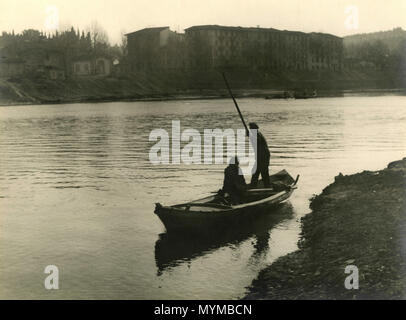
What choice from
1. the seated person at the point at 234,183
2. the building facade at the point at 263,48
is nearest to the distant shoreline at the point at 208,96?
the building facade at the point at 263,48

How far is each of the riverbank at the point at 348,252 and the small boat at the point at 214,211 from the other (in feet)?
5.47

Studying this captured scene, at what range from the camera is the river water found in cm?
1239

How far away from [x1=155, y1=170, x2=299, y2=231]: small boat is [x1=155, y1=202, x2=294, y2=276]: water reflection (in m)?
0.28

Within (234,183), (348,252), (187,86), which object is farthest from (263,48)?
(348,252)

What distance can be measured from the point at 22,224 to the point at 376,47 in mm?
93370

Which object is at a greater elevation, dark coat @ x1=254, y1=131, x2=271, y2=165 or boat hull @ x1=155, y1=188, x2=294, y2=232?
dark coat @ x1=254, y1=131, x2=271, y2=165

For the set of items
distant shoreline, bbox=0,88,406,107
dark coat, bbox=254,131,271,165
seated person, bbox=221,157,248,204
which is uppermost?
distant shoreline, bbox=0,88,406,107

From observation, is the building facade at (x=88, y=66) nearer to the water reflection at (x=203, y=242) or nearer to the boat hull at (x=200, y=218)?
the water reflection at (x=203, y=242)

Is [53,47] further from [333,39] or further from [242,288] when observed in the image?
[242,288]

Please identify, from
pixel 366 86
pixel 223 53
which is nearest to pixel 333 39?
pixel 366 86

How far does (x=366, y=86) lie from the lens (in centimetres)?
11531

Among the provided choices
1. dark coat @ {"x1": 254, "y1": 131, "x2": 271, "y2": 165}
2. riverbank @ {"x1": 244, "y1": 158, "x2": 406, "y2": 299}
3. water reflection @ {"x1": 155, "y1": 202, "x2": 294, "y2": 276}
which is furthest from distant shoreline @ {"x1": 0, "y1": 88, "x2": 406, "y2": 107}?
riverbank @ {"x1": 244, "y1": 158, "x2": 406, "y2": 299}

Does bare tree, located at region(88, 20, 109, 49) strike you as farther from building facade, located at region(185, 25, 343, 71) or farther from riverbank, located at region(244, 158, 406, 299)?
riverbank, located at region(244, 158, 406, 299)

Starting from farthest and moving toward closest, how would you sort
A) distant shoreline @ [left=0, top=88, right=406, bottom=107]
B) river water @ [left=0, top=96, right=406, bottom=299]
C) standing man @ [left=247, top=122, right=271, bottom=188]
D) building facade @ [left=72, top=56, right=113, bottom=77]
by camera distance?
1. building facade @ [left=72, top=56, right=113, bottom=77]
2. distant shoreline @ [left=0, top=88, right=406, bottom=107]
3. standing man @ [left=247, top=122, right=271, bottom=188]
4. river water @ [left=0, top=96, right=406, bottom=299]
